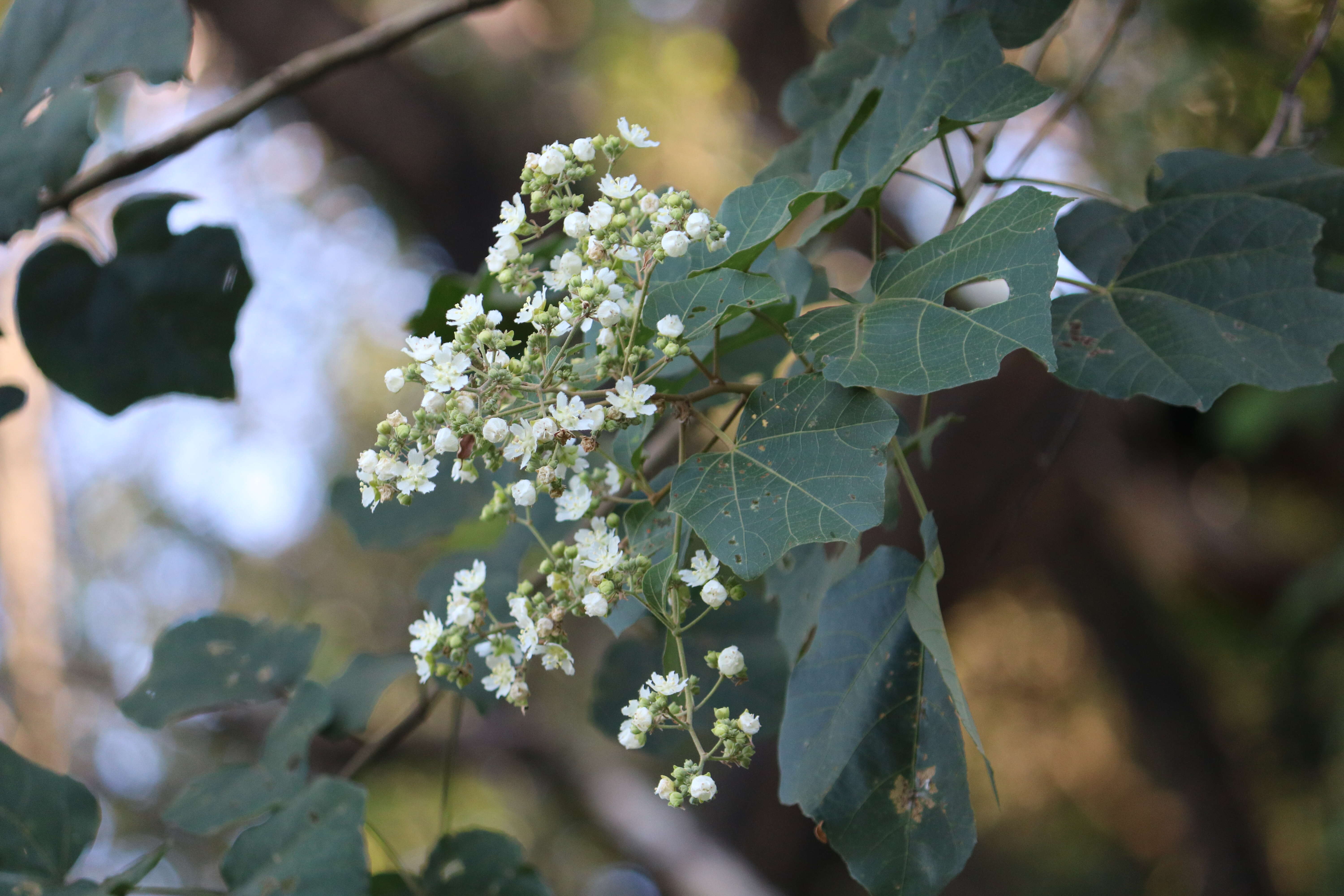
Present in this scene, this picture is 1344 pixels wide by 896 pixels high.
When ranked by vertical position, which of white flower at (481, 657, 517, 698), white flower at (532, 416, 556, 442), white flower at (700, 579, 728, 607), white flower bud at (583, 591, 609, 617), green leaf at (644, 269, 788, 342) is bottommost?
white flower at (481, 657, 517, 698)

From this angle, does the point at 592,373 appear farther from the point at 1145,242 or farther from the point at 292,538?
the point at 292,538

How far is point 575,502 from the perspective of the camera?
2.39 ft

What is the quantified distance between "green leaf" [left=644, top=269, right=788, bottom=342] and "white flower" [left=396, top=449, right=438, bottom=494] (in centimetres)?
21

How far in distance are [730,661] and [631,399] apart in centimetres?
21

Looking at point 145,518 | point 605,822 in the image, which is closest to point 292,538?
point 145,518

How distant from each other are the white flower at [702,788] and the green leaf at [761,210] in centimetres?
36

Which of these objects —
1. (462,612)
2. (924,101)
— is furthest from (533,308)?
(924,101)

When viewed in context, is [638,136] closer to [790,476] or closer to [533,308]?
[533,308]

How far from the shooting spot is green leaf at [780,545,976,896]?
2.44ft

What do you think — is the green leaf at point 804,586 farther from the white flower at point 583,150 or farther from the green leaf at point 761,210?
the white flower at point 583,150

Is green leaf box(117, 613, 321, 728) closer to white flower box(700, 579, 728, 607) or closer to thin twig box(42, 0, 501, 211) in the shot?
thin twig box(42, 0, 501, 211)

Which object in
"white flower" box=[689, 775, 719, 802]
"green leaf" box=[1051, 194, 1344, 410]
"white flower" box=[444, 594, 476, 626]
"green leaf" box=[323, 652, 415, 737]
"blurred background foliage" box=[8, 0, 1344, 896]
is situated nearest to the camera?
"white flower" box=[689, 775, 719, 802]

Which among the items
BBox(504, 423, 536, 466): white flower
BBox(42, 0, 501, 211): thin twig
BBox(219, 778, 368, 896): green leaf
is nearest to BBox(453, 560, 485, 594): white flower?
BBox(504, 423, 536, 466): white flower

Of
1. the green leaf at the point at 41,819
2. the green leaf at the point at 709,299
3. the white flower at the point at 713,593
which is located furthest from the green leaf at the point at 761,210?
the green leaf at the point at 41,819
